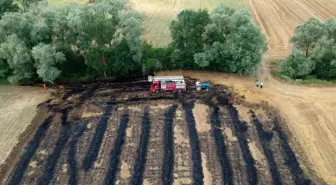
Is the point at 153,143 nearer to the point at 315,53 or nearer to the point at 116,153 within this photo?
the point at 116,153

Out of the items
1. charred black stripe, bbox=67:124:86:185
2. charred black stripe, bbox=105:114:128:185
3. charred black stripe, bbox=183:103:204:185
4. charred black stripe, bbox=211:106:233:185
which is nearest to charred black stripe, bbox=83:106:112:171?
charred black stripe, bbox=67:124:86:185

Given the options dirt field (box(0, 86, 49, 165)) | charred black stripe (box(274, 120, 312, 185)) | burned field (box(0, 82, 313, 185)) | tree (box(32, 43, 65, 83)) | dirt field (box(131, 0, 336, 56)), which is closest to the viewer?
charred black stripe (box(274, 120, 312, 185))

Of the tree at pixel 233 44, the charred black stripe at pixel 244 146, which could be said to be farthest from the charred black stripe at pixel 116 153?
the tree at pixel 233 44

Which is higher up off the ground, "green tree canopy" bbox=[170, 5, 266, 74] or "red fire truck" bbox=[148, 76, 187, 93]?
"green tree canopy" bbox=[170, 5, 266, 74]

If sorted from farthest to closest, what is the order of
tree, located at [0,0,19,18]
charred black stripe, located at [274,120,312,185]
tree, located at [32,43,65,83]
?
tree, located at [0,0,19,18] < tree, located at [32,43,65,83] < charred black stripe, located at [274,120,312,185]

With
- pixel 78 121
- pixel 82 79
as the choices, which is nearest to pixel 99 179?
pixel 78 121

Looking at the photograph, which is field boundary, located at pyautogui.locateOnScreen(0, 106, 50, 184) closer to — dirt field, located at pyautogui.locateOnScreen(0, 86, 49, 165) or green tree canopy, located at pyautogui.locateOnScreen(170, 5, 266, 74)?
dirt field, located at pyautogui.locateOnScreen(0, 86, 49, 165)

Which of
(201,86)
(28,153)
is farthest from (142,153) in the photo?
(201,86)
